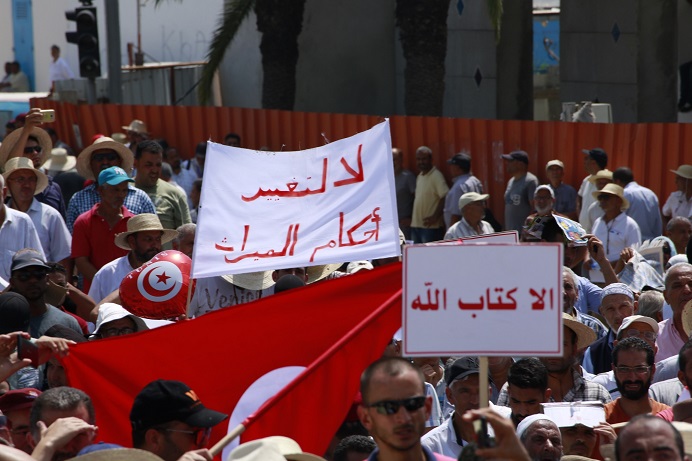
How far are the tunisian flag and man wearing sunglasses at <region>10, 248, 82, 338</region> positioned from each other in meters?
1.68

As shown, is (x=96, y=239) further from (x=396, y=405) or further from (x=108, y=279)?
(x=396, y=405)

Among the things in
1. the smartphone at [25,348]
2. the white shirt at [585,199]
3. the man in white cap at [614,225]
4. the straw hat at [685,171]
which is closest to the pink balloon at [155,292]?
the smartphone at [25,348]

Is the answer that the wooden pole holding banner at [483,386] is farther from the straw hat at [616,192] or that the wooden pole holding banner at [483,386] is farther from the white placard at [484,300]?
the straw hat at [616,192]

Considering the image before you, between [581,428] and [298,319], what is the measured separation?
55.0 inches

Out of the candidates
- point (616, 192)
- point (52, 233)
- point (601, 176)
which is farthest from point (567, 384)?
point (601, 176)

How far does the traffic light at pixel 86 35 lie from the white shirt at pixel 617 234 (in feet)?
30.9

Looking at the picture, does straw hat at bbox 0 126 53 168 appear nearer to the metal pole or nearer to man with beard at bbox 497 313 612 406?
man with beard at bbox 497 313 612 406

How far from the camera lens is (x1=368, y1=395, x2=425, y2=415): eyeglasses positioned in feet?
14.4

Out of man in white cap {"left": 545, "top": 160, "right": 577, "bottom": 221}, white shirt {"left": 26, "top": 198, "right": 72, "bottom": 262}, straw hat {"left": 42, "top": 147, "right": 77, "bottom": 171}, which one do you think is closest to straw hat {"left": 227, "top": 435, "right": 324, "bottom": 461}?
white shirt {"left": 26, "top": 198, "right": 72, "bottom": 262}

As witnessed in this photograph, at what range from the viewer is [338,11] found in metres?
26.5

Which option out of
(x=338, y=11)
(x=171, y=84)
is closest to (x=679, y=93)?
(x=338, y=11)

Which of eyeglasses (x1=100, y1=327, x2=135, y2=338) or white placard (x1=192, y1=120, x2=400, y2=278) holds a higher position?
white placard (x1=192, y1=120, x2=400, y2=278)

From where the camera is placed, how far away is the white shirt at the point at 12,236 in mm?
9312

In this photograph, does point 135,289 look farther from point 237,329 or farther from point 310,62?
point 310,62
